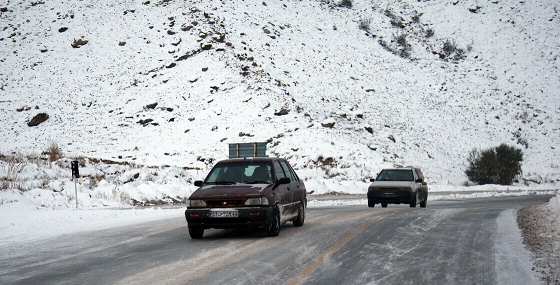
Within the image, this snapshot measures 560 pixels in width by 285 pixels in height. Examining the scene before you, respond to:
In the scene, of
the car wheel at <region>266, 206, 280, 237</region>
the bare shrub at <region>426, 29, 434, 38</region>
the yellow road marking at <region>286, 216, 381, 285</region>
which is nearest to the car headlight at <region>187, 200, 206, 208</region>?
the car wheel at <region>266, 206, 280, 237</region>

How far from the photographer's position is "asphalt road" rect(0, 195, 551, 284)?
6820 mm

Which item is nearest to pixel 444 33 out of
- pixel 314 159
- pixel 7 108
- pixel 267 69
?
pixel 267 69

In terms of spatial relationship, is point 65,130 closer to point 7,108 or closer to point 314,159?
point 7,108

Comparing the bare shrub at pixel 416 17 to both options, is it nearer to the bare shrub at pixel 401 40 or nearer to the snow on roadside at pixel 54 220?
the bare shrub at pixel 401 40

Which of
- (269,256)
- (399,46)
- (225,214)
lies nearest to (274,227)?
(225,214)

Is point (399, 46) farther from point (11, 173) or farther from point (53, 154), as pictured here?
point (11, 173)

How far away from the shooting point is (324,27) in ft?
226

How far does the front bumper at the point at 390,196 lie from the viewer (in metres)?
20.6

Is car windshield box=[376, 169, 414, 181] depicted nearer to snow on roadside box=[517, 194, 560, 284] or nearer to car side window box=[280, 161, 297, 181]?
snow on roadside box=[517, 194, 560, 284]

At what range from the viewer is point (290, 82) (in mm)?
55094

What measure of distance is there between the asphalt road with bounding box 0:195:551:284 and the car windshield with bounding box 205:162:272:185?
1133 mm

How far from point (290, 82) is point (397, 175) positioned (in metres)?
34.3

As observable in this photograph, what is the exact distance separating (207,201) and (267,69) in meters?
45.6

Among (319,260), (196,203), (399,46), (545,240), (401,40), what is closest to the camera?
(319,260)
